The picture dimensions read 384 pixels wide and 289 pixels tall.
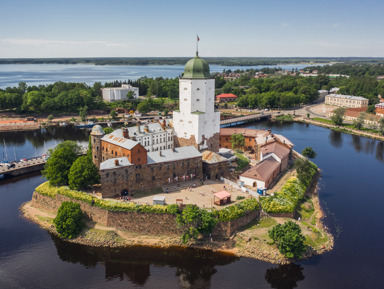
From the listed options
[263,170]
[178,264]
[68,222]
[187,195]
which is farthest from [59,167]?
[263,170]

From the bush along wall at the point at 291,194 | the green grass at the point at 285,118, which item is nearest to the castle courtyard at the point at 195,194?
the bush along wall at the point at 291,194

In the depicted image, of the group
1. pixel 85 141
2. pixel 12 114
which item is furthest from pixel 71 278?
pixel 12 114

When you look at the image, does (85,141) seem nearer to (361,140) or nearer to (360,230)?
(360,230)

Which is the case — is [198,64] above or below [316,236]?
above

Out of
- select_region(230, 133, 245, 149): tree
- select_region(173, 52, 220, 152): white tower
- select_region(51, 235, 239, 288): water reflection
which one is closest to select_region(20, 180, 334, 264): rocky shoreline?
select_region(51, 235, 239, 288): water reflection

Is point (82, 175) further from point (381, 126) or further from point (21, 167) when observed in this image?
point (381, 126)

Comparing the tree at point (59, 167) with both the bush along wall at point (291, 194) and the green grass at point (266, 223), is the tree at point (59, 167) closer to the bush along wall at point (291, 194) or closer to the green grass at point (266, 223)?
the green grass at point (266, 223)

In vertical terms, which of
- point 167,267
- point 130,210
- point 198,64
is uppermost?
point 198,64
